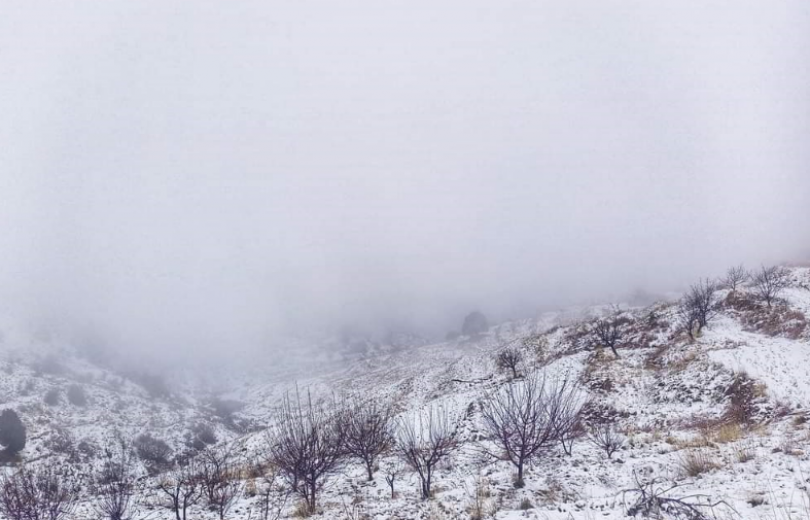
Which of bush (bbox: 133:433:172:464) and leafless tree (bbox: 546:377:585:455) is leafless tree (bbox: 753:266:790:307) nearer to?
leafless tree (bbox: 546:377:585:455)

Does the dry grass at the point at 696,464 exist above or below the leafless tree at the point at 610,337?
below

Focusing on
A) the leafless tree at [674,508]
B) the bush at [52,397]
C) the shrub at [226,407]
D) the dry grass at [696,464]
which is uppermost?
the bush at [52,397]

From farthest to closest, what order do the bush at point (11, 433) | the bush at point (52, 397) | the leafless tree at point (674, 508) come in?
the bush at point (52, 397) < the bush at point (11, 433) < the leafless tree at point (674, 508)

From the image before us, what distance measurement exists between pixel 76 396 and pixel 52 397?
421cm

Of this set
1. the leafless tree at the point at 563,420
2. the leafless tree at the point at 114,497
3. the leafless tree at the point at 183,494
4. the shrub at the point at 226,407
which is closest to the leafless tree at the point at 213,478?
the leafless tree at the point at 183,494

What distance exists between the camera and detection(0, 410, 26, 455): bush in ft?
155

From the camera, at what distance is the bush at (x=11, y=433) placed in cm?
4725

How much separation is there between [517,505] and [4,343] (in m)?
121

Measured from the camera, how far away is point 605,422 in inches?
1101

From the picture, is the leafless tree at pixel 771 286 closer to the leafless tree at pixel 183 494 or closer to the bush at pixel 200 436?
the leafless tree at pixel 183 494

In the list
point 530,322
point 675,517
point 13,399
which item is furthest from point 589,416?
point 530,322

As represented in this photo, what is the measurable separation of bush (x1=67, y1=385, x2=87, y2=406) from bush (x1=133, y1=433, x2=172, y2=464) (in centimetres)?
1835

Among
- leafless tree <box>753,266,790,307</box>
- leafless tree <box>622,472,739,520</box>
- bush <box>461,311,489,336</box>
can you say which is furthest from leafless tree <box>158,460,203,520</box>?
bush <box>461,311,489,336</box>

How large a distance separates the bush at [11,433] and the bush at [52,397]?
1587 centimetres
